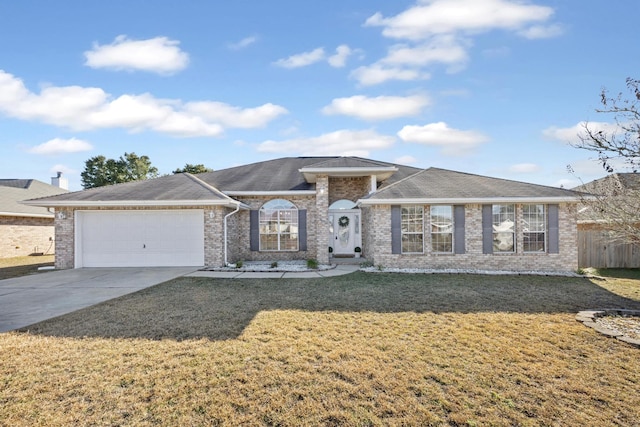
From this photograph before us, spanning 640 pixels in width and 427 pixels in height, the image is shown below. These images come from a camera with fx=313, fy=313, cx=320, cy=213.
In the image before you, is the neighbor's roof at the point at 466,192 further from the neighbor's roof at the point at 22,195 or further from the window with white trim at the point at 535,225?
the neighbor's roof at the point at 22,195

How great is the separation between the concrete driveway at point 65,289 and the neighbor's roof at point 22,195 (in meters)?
6.24

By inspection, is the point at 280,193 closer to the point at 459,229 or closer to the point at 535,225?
the point at 459,229

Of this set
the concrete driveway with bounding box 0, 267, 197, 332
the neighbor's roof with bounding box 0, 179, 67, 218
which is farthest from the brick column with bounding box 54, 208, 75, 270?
the neighbor's roof with bounding box 0, 179, 67, 218

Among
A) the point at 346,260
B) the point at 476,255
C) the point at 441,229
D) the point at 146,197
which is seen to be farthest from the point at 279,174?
the point at 476,255

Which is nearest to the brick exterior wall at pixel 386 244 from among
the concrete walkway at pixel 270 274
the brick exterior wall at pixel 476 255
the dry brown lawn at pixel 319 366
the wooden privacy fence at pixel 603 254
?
the brick exterior wall at pixel 476 255

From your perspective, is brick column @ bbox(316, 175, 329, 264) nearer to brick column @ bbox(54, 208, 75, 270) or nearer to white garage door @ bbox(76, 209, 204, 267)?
white garage door @ bbox(76, 209, 204, 267)

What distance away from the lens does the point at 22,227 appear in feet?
61.4

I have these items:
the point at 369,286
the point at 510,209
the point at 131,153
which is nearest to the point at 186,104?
the point at 369,286

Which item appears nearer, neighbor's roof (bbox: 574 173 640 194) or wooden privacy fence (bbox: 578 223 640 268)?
neighbor's roof (bbox: 574 173 640 194)

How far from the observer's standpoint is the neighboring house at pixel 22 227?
17.7m

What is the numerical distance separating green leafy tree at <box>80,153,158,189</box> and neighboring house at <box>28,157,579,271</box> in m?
24.9

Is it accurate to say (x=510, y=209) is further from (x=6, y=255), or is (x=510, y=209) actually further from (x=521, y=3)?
(x=6, y=255)

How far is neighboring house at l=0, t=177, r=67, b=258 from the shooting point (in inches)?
698

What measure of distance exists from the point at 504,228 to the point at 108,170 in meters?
39.2
